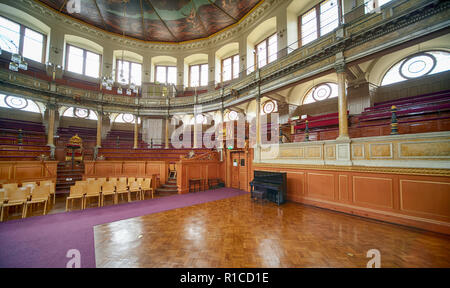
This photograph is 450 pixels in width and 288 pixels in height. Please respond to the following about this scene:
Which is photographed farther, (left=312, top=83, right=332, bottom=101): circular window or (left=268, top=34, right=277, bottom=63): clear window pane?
(left=268, top=34, right=277, bottom=63): clear window pane

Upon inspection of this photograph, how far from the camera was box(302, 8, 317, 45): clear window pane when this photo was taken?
8250mm

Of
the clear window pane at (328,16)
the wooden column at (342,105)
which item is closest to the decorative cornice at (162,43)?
the clear window pane at (328,16)

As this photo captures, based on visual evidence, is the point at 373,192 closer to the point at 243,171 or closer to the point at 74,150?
the point at 243,171

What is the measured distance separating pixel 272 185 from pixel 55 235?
210 inches

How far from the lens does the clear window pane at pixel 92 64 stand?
1292cm

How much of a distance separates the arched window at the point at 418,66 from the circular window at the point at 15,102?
2049cm

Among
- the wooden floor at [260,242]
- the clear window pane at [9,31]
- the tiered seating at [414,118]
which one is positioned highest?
the clear window pane at [9,31]

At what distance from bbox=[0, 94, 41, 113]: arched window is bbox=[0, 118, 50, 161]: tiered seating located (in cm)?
107

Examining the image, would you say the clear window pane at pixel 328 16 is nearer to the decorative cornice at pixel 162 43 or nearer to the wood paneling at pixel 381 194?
the decorative cornice at pixel 162 43

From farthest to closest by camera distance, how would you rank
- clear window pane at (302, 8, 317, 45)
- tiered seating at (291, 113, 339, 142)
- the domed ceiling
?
1. the domed ceiling
2. clear window pane at (302, 8, 317, 45)
3. tiered seating at (291, 113, 339, 142)

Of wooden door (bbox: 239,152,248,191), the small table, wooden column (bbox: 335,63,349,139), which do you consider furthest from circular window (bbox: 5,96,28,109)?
wooden column (bbox: 335,63,349,139)

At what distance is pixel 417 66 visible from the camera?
6.35 metres

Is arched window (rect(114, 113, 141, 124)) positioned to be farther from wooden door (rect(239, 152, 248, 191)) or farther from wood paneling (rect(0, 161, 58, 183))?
wooden door (rect(239, 152, 248, 191))
